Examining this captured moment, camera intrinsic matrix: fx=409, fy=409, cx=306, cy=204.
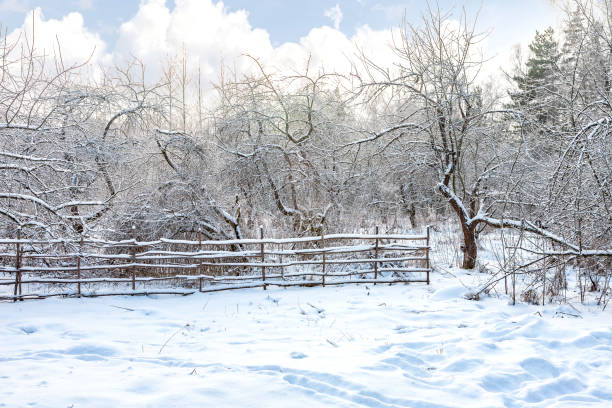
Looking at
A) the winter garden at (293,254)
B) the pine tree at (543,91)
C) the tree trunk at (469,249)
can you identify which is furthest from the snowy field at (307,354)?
the pine tree at (543,91)

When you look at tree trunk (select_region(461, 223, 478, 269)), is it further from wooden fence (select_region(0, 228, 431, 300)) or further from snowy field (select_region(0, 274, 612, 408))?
snowy field (select_region(0, 274, 612, 408))

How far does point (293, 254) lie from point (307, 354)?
4.76m

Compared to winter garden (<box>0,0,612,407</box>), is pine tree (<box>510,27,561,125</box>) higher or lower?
higher

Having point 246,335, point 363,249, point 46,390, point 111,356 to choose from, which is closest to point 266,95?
point 363,249

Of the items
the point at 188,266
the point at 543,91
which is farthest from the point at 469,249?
the point at 188,266

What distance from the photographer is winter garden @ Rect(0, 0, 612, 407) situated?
3.91m

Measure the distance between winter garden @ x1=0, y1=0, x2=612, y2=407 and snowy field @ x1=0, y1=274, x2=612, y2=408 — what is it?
0.10 feet

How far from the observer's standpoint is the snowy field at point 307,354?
3494mm

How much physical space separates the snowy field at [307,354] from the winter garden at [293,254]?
1.2 inches

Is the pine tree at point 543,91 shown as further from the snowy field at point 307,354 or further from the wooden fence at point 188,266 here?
the snowy field at point 307,354

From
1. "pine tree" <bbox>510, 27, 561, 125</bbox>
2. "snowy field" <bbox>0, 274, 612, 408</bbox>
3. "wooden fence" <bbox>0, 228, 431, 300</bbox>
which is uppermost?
"pine tree" <bbox>510, 27, 561, 125</bbox>

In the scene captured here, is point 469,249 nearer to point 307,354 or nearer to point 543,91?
point 543,91

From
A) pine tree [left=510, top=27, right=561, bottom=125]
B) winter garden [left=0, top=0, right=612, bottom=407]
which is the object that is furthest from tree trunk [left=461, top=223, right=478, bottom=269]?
pine tree [left=510, top=27, right=561, bottom=125]

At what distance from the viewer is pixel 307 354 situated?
454 centimetres
